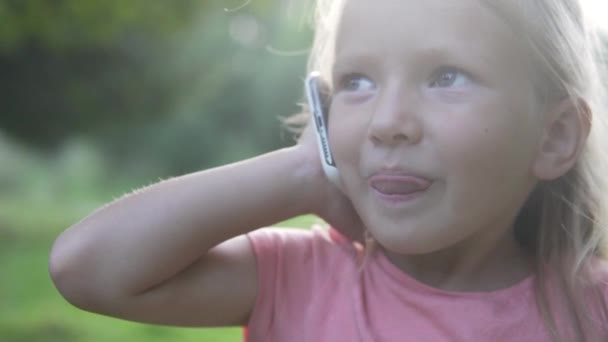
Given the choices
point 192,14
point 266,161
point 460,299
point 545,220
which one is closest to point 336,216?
point 266,161

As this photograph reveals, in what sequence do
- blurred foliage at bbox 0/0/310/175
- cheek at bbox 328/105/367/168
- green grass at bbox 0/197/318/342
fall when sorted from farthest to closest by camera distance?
1. blurred foliage at bbox 0/0/310/175
2. green grass at bbox 0/197/318/342
3. cheek at bbox 328/105/367/168

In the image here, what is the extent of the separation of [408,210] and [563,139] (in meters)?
0.38

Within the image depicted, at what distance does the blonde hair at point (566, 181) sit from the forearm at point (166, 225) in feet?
1.03

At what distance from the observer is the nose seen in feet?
4.75

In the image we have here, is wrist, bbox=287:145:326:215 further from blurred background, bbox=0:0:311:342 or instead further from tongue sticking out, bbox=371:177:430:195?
blurred background, bbox=0:0:311:342

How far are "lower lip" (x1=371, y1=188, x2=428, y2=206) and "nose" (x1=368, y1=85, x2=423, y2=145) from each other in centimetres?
9

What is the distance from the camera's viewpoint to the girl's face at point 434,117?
57.8 inches

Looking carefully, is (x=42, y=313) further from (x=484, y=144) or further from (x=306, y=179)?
(x=484, y=144)

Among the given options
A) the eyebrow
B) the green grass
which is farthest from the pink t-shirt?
the green grass

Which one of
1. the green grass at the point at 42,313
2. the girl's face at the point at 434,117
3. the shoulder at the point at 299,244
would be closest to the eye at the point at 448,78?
the girl's face at the point at 434,117

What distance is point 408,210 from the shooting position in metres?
1.51

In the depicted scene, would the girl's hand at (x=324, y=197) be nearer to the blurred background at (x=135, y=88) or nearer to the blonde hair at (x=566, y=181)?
the blonde hair at (x=566, y=181)

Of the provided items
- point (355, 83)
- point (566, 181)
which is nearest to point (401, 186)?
point (355, 83)

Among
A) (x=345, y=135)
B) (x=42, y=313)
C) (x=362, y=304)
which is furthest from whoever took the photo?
(x=42, y=313)
